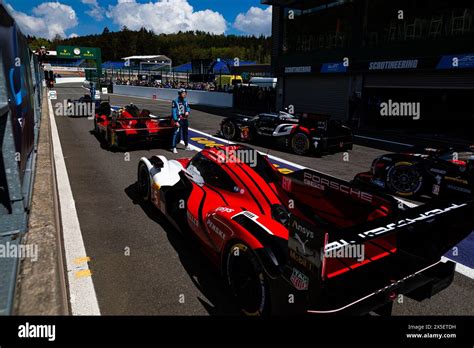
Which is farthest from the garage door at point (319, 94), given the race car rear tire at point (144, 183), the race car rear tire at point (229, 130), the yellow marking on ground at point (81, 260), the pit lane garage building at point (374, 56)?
the yellow marking on ground at point (81, 260)

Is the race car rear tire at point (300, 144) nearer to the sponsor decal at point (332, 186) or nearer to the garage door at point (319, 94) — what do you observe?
the sponsor decal at point (332, 186)

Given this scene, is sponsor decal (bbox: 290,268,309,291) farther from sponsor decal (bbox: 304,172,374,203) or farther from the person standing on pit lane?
the person standing on pit lane

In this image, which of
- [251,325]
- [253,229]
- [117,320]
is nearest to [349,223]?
[253,229]

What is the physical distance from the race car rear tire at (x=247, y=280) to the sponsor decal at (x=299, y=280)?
0.32 meters

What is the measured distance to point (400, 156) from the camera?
6578mm

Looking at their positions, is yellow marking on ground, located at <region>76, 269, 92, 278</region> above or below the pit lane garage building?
below

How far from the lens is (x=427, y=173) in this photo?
6.26 metres

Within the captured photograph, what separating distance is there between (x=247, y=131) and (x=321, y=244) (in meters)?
9.94

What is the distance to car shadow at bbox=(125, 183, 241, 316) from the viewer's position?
3.30 m

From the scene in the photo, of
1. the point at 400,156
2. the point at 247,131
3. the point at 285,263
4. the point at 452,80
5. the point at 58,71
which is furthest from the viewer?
the point at 58,71

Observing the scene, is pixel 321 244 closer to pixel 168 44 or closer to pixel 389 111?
pixel 389 111

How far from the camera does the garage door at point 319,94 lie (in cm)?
2035

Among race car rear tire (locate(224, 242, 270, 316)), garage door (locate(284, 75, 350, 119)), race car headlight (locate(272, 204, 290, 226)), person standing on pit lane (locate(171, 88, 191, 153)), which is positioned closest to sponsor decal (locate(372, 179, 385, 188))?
race car headlight (locate(272, 204, 290, 226))

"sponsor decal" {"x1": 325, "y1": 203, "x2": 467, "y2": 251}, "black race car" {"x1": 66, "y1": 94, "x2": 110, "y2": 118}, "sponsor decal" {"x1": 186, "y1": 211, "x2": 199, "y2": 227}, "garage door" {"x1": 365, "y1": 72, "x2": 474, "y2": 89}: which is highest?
"garage door" {"x1": 365, "y1": 72, "x2": 474, "y2": 89}
